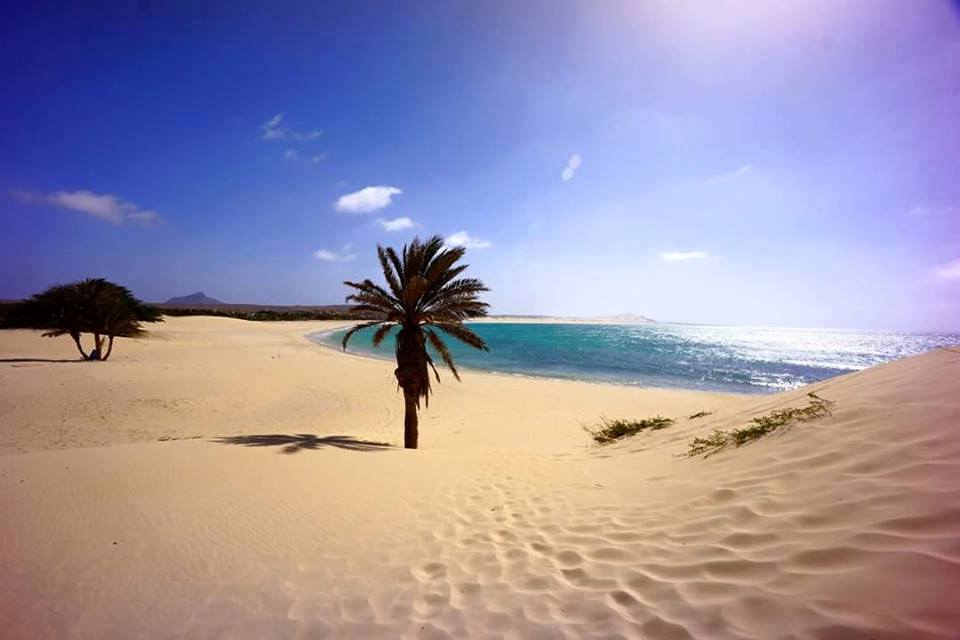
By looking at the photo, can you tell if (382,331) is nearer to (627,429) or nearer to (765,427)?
(627,429)

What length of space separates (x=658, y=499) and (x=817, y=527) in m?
1.73

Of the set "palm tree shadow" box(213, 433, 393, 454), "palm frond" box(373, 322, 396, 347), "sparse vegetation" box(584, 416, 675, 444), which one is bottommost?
"palm tree shadow" box(213, 433, 393, 454)

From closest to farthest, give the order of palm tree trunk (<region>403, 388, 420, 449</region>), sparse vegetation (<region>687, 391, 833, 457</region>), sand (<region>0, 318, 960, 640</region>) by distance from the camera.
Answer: sand (<region>0, 318, 960, 640</region>)
sparse vegetation (<region>687, 391, 833, 457</region>)
palm tree trunk (<region>403, 388, 420, 449</region>)

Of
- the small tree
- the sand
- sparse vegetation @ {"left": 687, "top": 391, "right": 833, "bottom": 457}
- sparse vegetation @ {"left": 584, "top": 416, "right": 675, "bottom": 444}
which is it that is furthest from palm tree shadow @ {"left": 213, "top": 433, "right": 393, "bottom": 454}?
the small tree

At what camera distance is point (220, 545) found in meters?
4.73

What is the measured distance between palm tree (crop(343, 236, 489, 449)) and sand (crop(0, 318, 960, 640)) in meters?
3.45

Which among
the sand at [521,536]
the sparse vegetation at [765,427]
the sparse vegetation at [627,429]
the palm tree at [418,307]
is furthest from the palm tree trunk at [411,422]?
the sparse vegetation at [765,427]

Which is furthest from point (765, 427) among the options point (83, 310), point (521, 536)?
point (83, 310)

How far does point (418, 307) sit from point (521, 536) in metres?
8.93

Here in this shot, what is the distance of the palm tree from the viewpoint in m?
12.2

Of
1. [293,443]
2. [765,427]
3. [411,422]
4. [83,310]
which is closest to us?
[765,427]

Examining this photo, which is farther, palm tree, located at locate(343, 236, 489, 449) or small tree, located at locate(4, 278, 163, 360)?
small tree, located at locate(4, 278, 163, 360)

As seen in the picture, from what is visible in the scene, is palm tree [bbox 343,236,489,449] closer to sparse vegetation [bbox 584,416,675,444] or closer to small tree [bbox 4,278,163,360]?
sparse vegetation [bbox 584,416,675,444]

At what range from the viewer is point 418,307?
1248 centimetres
